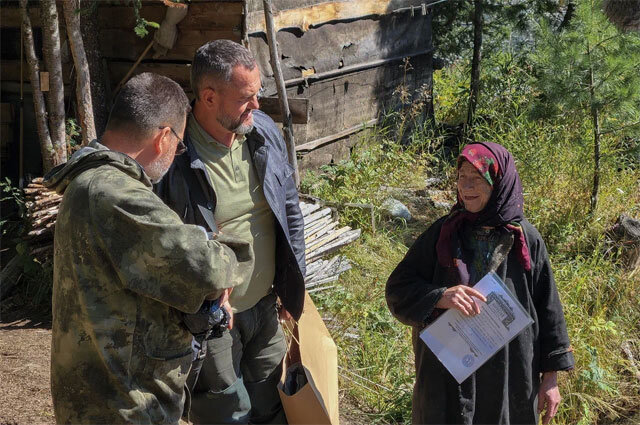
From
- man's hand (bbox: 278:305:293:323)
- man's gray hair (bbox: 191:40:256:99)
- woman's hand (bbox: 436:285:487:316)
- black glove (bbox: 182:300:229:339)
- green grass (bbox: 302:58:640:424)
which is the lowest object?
green grass (bbox: 302:58:640:424)

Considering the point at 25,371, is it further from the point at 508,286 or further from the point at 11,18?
the point at 11,18

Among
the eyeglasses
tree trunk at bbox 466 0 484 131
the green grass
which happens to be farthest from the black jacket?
tree trunk at bbox 466 0 484 131

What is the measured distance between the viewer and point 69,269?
223 cm

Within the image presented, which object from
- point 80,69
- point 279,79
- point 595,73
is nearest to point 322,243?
point 279,79

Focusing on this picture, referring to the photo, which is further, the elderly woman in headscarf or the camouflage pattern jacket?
the elderly woman in headscarf

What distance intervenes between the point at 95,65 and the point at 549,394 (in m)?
5.04

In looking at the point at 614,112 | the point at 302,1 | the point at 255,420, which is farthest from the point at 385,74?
the point at 255,420

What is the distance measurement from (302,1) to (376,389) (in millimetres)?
4615

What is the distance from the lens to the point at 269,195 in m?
3.33

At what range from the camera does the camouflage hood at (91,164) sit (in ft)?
7.34

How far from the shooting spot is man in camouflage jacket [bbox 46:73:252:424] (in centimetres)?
217

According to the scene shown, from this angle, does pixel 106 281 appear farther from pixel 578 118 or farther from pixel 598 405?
pixel 578 118

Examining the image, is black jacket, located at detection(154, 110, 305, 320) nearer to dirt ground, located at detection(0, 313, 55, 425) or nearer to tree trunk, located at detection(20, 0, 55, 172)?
dirt ground, located at detection(0, 313, 55, 425)

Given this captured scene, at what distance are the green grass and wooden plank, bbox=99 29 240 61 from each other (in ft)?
6.73
